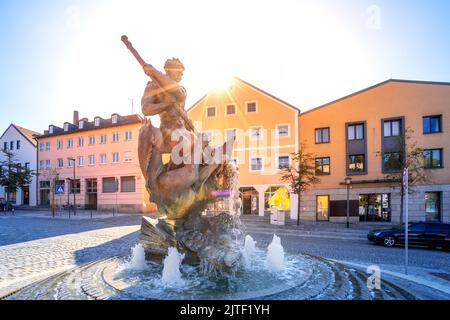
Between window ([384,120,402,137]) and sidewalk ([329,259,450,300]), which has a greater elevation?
window ([384,120,402,137])

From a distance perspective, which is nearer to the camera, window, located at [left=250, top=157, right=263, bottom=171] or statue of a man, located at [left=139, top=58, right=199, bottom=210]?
statue of a man, located at [left=139, top=58, right=199, bottom=210]

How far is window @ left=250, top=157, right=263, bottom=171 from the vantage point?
29117 millimetres

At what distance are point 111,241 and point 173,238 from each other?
29.1 ft

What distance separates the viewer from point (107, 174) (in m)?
38.5

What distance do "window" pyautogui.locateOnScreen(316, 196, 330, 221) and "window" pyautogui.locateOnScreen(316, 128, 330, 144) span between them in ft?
19.2

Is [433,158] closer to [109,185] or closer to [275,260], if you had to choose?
[275,260]

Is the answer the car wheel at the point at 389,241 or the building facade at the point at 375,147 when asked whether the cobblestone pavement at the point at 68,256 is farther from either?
the building facade at the point at 375,147

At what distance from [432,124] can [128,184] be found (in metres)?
34.8

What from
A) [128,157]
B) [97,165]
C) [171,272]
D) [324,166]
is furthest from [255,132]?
[171,272]

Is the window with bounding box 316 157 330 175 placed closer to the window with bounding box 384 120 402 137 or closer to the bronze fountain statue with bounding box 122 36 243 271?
the window with bounding box 384 120 402 137

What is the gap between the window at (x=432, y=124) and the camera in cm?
2445

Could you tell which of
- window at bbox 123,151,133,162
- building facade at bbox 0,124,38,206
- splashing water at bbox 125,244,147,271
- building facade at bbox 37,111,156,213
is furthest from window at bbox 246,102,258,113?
building facade at bbox 0,124,38,206

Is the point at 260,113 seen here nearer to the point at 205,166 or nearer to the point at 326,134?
the point at 326,134

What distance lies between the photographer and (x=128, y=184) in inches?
1442
